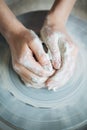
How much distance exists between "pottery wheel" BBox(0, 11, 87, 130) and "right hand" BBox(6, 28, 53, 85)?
101 millimetres

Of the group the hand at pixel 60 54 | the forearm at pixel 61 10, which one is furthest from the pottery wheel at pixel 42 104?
the forearm at pixel 61 10

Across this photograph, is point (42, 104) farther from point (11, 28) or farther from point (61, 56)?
point (11, 28)

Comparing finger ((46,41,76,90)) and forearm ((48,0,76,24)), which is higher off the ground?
forearm ((48,0,76,24))

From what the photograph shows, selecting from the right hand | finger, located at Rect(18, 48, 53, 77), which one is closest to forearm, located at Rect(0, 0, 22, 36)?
the right hand

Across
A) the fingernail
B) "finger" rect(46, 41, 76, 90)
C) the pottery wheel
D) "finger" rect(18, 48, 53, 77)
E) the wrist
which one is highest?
the wrist

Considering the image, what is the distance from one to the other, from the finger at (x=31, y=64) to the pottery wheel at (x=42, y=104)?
6.4 inches

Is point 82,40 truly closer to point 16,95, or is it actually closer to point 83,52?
point 83,52

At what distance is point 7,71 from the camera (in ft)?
4.74

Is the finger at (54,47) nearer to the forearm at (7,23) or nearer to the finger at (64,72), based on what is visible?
the finger at (64,72)

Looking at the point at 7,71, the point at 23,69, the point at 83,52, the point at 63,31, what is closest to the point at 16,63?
the point at 23,69

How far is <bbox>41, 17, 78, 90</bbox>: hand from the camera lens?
1.25 m

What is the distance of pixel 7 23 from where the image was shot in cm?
146

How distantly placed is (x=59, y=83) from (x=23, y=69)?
0.18m

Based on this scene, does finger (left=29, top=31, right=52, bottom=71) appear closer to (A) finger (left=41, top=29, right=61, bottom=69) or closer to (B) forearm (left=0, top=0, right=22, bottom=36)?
(A) finger (left=41, top=29, right=61, bottom=69)
